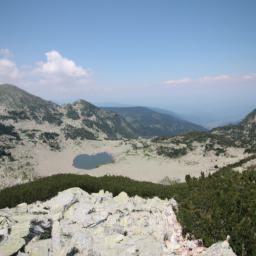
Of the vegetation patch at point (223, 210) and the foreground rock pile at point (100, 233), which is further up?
the vegetation patch at point (223, 210)

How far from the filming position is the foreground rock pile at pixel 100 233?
28578 mm

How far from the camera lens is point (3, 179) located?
17050 centimetres

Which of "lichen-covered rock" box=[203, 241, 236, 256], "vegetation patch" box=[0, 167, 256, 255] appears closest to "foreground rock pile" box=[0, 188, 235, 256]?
"lichen-covered rock" box=[203, 241, 236, 256]

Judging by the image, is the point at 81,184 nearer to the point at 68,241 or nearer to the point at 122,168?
the point at 68,241

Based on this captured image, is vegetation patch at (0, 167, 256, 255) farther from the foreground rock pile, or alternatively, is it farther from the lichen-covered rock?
the lichen-covered rock

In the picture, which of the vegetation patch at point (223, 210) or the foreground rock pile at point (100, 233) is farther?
the foreground rock pile at point (100, 233)

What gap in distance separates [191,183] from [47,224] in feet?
63.8

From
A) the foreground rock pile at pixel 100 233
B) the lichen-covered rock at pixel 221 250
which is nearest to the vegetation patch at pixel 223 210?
the foreground rock pile at pixel 100 233

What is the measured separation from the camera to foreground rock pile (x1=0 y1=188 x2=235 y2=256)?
93.8 ft

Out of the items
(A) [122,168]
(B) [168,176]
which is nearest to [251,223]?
(B) [168,176]

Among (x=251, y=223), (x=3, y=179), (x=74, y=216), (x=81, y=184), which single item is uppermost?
(x=251, y=223)

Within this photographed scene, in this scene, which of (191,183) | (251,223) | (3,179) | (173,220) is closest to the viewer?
(251,223)

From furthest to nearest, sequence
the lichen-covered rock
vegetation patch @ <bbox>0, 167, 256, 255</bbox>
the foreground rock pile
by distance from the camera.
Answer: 1. the foreground rock pile
2. vegetation patch @ <bbox>0, 167, 256, 255</bbox>
3. the lichen-covered rock

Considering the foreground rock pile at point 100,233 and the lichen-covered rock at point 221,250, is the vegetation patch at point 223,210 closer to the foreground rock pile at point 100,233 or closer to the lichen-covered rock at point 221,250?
the foreground rock pile at point 100,233
